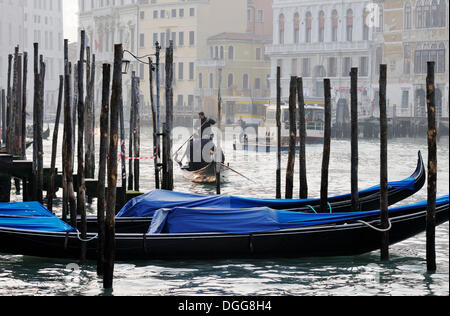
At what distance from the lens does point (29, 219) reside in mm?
8125

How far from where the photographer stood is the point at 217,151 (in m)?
14.8

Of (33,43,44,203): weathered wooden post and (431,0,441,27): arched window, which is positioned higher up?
(431,0,441,27): arched window

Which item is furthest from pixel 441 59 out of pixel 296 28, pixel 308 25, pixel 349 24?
pixel 296 28

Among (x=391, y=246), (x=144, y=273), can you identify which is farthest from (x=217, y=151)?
(x=144, y=273)

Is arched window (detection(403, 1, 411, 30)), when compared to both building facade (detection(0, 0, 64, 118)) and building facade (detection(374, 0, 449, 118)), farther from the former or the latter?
building facade (detection(0, 0, 64, 118))

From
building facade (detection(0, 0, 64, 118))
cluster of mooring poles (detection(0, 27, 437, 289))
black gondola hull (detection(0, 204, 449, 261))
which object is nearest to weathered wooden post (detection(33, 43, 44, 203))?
cluster of mooring poles (detection(0, 27, 437, 289))

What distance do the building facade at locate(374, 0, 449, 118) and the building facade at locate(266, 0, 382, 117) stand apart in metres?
0.99

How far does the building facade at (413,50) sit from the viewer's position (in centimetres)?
3197

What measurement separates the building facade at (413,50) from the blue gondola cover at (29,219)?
2460 centimetres

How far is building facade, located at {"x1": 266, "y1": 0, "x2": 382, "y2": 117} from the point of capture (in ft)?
117

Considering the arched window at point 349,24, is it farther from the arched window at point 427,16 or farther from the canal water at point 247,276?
the canal water at point 247,276

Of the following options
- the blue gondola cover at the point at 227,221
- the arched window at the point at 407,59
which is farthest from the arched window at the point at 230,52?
the blue gondola cover at the point at 227,221

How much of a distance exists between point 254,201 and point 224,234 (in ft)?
3.26
